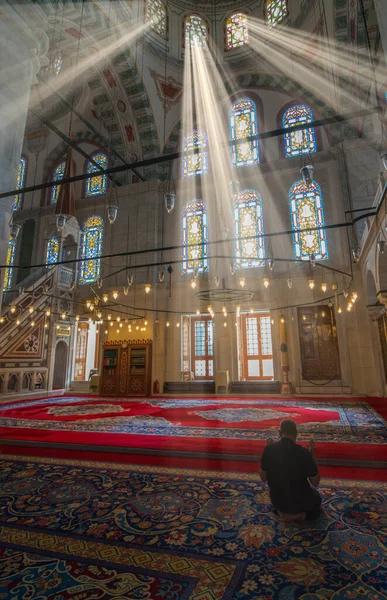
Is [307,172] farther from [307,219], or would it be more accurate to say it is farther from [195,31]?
[195,31]

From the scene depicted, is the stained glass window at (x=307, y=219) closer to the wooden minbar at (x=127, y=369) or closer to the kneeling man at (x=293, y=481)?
the wooden minbar at (x=127, y=369)

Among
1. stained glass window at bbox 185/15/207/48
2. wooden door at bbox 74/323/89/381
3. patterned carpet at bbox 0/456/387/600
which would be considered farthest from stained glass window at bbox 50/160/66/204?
patterned carpet at bbox 0/456/387/600

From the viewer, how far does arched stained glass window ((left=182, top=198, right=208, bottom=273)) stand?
1178cm

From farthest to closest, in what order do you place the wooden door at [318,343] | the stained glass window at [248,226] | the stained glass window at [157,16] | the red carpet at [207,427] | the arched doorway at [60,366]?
the arched doorway at [60,366], the stained glass window at [157,16], the stained glass window at [248,226], the wooden door at [318,343], the red carpet at [207,427]

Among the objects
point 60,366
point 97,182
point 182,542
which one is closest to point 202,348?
point 60,366

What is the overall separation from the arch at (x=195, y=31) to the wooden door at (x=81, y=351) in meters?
11.9

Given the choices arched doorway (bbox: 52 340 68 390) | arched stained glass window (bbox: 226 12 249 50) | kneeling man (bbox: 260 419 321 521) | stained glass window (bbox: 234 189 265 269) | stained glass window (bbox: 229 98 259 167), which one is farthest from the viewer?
arched stained glass window (bbox: 226 12 249 50)

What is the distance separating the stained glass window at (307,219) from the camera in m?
10.5

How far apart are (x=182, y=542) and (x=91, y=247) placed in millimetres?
12350

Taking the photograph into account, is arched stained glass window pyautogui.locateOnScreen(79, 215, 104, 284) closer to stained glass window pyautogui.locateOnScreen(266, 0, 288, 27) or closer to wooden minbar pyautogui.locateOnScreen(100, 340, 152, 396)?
wooden minbar pyautogui.locateOnScreen(100, 340, 152, 396)

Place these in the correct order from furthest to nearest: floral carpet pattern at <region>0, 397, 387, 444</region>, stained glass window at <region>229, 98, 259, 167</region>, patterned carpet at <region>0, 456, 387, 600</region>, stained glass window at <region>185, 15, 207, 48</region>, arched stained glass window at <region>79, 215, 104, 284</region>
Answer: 1. arched stained glass window at <region>79, 215, 104, 284</region>
2. stained glass window at <region>185, 15, 207, 48</region>
3. stained glass window at <region>229, 98, 259, 167</region>
4. floral carpet pattern at <region>0, 397, 387, 444</region>
5. patterned carpet at <region>0, 456, 387, 600</region>

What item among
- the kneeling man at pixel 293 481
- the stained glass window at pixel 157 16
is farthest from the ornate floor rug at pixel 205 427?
the stained glass window at pixel 157 16

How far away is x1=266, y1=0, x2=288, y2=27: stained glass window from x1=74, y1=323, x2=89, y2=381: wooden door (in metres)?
13.4

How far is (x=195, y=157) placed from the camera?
12445 millimetres
